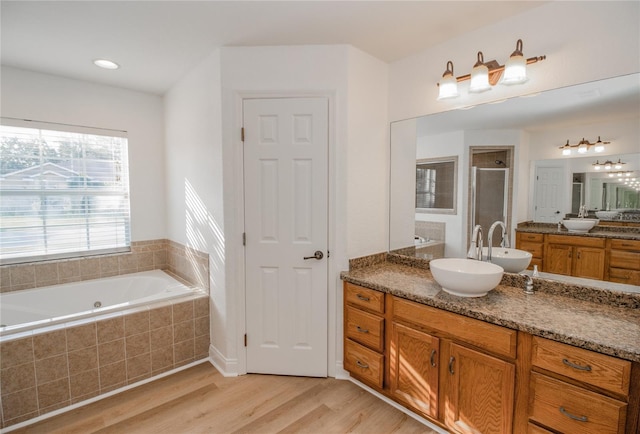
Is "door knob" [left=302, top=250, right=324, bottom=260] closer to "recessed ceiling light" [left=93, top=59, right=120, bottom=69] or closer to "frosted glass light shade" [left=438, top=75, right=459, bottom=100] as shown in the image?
"frosted glass light shade" [left=438, top=75, right=459, bottom=100]

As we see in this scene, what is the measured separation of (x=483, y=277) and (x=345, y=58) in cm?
172

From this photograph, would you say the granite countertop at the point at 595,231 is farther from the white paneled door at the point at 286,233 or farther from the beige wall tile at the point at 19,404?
the beige wall tile at the point at 19,404

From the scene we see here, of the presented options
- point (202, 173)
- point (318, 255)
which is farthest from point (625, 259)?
point (202, 173)

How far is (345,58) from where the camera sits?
7.20ft

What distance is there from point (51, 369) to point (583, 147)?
351 centimetres

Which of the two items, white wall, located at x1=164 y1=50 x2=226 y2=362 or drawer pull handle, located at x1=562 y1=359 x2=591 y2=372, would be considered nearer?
drawer pull handle, located at x1=562 y1=359 x2=591 y2=372

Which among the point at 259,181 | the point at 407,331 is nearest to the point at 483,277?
the point at 407,331

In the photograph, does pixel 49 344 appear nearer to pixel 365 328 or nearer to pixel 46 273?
pixel 46 273

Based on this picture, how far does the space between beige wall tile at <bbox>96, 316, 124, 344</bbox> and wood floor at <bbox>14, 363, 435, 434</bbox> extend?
41 cm

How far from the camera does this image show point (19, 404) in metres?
1.86

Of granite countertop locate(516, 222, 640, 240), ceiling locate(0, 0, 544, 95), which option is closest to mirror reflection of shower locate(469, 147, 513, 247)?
granite countertop locate(516, 222, 640, 240)

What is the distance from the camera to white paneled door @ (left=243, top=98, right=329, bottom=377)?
224 cm

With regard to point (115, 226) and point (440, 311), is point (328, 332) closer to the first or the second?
point (440, 311)

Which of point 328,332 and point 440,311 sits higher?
point 440,311
